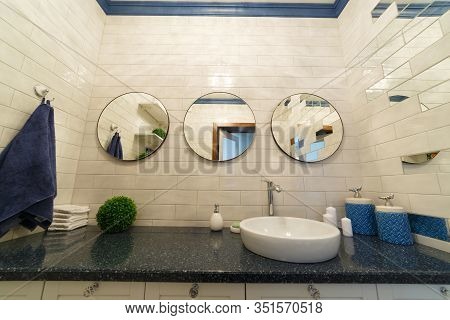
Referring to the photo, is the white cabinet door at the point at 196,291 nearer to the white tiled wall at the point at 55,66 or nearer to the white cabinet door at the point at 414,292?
the white cabinet door at the point at 414,292

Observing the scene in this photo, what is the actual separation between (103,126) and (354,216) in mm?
1713

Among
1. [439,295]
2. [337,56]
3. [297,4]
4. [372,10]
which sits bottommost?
[439,295]

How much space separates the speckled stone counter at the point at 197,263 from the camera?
0.51 meters

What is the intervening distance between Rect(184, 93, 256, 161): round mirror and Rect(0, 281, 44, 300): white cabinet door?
86 cm

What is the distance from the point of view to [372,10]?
1.03 meters

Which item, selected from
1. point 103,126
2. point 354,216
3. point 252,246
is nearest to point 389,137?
point 354,216

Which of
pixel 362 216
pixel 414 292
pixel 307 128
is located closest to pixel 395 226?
pixel 362 216

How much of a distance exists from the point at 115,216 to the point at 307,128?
4.34ft

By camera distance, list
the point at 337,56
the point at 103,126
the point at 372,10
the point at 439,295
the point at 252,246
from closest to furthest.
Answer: the point at 439,295, the point at 252,246, the point at 372,10, the point at 103,126, the point at 337,56

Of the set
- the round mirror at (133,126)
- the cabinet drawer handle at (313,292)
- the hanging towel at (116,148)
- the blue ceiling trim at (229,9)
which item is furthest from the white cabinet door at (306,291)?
the blue ceiling trim at (229,9)

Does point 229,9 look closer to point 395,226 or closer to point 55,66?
point 55,66

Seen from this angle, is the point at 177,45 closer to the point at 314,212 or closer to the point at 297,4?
the point at 297,4

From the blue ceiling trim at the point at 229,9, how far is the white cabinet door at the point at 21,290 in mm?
1770

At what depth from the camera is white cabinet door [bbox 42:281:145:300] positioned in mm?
529
